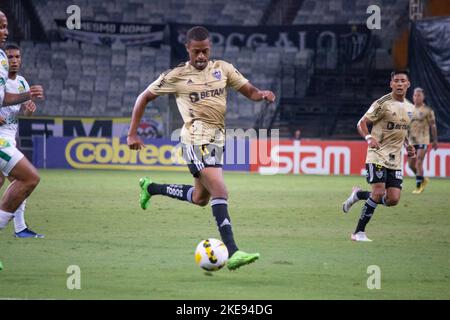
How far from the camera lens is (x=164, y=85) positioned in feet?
32.5

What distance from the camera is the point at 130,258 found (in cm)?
1009

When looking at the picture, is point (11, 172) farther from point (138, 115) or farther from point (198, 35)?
point (198, 35)

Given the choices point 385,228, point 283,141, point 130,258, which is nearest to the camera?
point 130,258

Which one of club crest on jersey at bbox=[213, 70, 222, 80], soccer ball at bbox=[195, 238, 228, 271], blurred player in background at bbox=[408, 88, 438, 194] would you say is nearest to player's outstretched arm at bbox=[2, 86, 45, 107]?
club crest on jersey at bbox=[213, 70, 222, 80]

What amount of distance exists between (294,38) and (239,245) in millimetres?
22075

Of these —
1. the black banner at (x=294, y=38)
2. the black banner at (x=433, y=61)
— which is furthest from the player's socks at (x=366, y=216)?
the black banner at (x=294, y=38)

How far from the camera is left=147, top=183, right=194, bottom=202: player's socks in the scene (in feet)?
34.6

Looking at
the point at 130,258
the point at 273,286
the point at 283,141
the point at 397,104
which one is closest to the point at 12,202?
the point at 130,258

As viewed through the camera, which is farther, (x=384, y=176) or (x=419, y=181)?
(x=419, y=181)

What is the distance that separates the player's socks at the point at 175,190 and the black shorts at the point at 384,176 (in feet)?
10.0

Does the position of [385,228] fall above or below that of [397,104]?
below

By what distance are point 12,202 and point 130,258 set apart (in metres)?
1.51

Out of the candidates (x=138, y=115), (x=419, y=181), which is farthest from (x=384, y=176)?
(x=419, y=181)

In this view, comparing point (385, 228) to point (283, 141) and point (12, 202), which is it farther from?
point (283, 141)
